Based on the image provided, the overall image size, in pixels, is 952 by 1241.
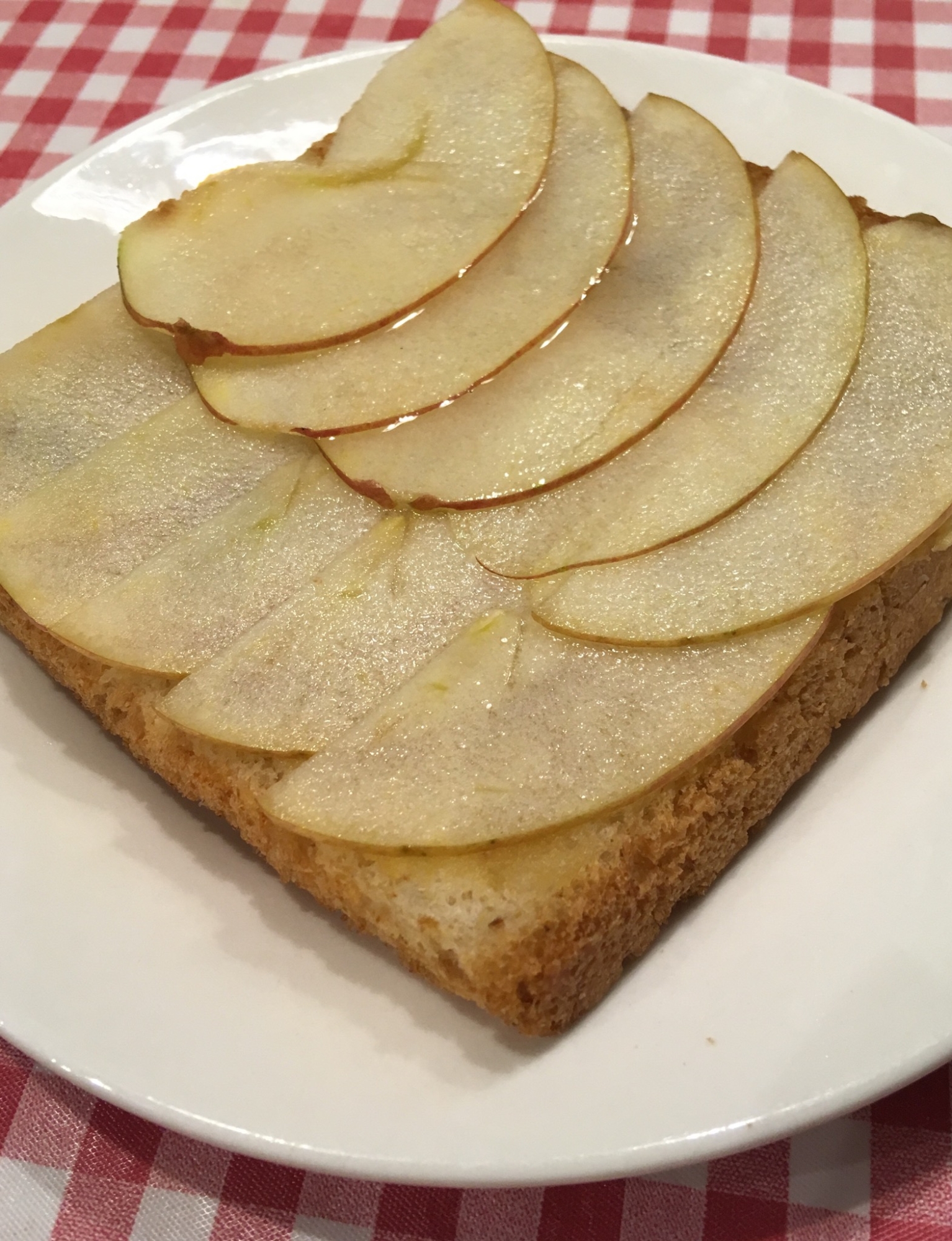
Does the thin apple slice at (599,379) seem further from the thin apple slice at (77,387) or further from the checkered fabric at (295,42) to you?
the checkered fabric at (295,42)

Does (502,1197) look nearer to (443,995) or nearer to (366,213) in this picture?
(443,995)

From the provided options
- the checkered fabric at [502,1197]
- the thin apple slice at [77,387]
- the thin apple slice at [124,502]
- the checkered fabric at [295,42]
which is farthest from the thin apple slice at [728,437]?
the checkered fabric at [295,42]

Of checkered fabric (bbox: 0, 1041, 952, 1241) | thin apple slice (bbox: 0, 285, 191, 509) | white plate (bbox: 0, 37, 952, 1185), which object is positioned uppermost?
thin apple slice (bbox: 0, 285, 191, 509)

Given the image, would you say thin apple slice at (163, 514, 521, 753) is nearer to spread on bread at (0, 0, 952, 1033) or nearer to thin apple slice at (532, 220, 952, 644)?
spread on bread at (0, 0, 952, 1033)

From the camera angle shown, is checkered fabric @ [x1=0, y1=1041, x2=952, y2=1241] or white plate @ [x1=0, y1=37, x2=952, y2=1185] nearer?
white plate @ [x1=0, y1=37, x2=952, y2=1185]

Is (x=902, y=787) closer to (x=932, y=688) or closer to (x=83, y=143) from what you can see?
(x=932, y=688)

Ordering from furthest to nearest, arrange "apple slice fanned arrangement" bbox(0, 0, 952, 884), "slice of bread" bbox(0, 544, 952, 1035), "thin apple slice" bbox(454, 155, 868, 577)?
"thin apple slice" bbox(454, 155, 868, 577)
"apple slice fanned arrangement" bbox(0, 0, 952, 884)
"slice of bread" bbox(0, 544, 952, 1035)

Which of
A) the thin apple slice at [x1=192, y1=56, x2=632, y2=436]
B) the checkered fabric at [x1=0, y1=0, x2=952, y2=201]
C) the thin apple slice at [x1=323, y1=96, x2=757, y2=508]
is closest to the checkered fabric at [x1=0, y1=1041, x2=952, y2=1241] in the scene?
the thin apple slice at [x1=323, y1=96, x2=757, y2=508]
